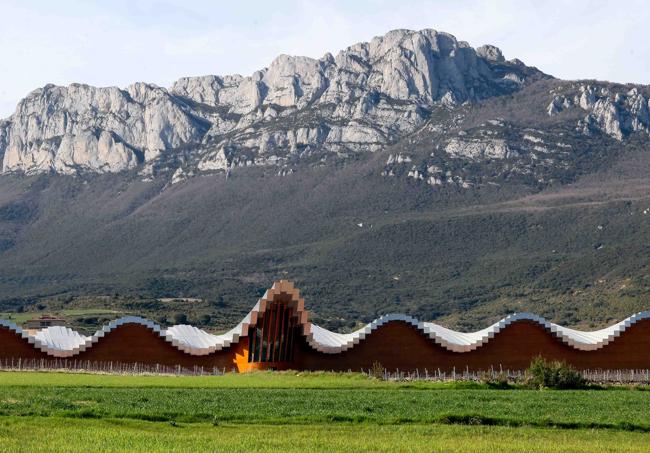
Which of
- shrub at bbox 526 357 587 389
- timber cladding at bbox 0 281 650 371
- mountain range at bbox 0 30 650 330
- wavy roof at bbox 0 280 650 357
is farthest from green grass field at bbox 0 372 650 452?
mountain range at bbox 0 30 650 330

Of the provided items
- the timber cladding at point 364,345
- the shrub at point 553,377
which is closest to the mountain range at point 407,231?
the timber cladding at point 364,345

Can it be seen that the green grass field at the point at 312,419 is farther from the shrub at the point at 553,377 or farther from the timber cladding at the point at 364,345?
the timber cladding at the point at 364,345

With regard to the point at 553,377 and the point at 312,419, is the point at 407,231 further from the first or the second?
the point at 312,419

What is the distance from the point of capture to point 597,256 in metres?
131

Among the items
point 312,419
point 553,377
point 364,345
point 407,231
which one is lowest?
point 312,419

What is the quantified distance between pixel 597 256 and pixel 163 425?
105881mm

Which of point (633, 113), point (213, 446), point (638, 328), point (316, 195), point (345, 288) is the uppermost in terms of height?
point (633, 113)

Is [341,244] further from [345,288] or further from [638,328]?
[638,328]

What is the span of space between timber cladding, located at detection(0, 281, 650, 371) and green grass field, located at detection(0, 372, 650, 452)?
18.4 metres

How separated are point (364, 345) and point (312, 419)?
32213 millimetres

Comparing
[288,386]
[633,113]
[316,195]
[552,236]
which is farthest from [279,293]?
[633,113]

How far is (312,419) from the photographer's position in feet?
107

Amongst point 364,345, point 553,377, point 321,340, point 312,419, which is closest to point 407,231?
point 321,340

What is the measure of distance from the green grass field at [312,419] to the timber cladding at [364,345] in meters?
18.4
